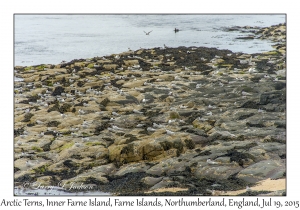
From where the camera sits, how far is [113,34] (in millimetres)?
11758

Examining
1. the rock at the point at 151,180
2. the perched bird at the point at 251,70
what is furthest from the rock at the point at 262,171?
the perched bird at the point at 251,70

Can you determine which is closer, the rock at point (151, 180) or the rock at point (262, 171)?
the rock at point (262, 171)

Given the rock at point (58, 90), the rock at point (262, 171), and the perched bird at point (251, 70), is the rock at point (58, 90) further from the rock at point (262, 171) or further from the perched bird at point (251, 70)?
the rock at point (262, 171)

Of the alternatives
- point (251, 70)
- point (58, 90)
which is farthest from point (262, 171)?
point (58, 90)

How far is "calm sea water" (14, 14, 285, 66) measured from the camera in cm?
1077

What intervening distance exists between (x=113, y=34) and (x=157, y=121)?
259 cm

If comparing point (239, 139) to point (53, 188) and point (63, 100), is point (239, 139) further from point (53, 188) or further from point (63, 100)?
point (63, 100)

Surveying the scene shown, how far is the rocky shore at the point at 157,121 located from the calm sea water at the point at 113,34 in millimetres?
430

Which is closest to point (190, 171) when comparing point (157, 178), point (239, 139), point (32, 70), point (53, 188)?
point (157, 178)

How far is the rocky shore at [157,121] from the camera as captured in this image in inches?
362

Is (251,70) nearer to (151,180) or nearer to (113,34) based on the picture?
(113,34)

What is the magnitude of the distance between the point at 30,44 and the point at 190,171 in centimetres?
534

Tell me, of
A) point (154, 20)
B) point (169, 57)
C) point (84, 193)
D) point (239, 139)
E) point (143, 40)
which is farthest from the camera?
point (169, 57)

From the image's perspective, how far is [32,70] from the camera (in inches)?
514
